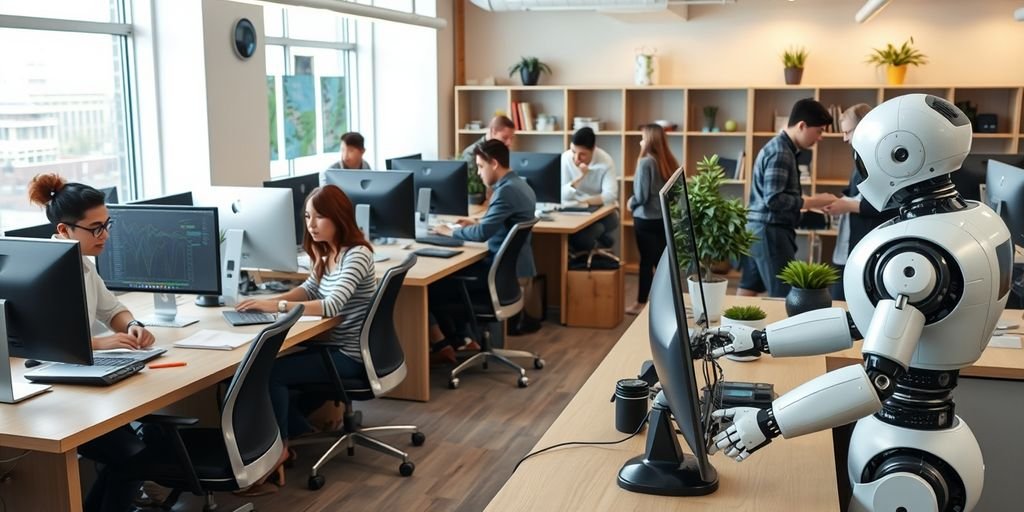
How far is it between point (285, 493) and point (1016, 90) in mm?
6557

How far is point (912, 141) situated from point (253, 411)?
83.6 inches

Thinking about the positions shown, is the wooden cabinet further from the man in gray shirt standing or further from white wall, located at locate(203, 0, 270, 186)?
white wall, located at locate(203, 0, 270, 186)

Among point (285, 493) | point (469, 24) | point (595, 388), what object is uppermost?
point (469, 24)

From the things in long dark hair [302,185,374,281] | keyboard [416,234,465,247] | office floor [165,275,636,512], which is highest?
long dark hair [302,185,374,281]

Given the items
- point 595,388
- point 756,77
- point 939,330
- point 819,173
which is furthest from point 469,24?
point 939,330

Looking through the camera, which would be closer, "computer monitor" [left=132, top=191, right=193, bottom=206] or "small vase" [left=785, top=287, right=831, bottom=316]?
"small vase" [left=785, top=287, right=831, bottom=316]

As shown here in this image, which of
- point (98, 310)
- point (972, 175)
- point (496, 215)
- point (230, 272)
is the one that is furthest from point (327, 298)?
point (972, 175)

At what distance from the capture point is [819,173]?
8.52 m

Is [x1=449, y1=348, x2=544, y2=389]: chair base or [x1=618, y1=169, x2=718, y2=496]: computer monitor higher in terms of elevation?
[x1=618, y1=169, x2=718, y2=496]: computer monitor

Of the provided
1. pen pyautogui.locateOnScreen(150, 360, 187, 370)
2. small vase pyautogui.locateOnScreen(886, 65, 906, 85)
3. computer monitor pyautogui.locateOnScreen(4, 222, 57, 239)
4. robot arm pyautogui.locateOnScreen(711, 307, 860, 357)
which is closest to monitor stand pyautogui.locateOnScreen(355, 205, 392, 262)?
computer monitor pyautogui.locateOnScreen(4, 222, 57, 239)

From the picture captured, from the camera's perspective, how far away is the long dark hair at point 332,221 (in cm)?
413

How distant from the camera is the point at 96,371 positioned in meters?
3.18

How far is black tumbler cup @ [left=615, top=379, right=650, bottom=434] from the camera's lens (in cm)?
253

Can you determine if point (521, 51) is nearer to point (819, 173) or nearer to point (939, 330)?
point (819, 173)
